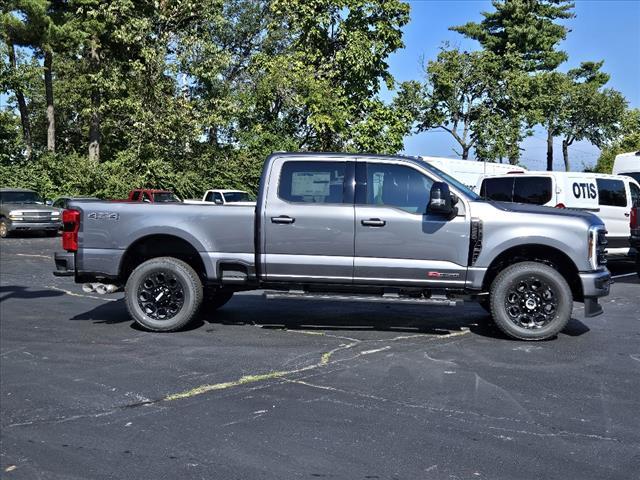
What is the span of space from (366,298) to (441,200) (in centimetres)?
132

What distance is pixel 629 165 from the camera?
17547mm

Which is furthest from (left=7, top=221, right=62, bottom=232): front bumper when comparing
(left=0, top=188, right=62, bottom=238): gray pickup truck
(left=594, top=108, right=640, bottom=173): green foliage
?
(left=594, top=108, right=640, bottom=173): green foliage

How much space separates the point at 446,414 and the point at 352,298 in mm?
2611

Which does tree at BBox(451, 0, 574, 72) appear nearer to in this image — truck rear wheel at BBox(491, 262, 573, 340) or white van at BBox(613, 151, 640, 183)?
white van at BBox(613, 151, 640, 183)

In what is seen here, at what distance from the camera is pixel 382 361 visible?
647cm

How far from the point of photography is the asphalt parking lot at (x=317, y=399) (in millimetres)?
4078

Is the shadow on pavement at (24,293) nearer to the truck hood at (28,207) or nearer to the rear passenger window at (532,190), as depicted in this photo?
the rear passenger window at (532,190)

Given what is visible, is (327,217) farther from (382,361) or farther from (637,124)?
(637,124)

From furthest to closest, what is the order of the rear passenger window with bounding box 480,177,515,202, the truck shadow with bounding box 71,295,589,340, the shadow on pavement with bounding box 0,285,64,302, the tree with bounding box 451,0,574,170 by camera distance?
the tree with bounding box 451,0,574,170, the rear passenger window with bounding box 480,177,515,202, the shadow on pavement with bounding box 0,285,64,302, the truck shadow with bounding box 71,295,589,340

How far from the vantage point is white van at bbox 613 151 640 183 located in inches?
673

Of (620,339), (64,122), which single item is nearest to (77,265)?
(620,339)

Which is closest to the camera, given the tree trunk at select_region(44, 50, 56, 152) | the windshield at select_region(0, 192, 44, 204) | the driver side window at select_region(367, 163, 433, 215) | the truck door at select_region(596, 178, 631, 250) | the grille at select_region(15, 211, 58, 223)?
the driver side window at select_region(367, 163, 433, 215)

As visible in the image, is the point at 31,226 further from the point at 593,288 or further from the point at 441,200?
the point at 593,288

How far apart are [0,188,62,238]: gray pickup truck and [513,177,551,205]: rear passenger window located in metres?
16.1
